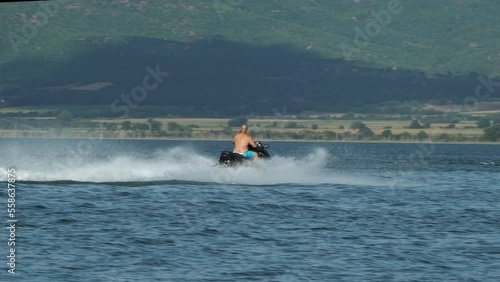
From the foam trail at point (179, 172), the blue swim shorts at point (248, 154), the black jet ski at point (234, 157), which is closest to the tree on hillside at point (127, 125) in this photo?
the foam trail at point (179, 172)

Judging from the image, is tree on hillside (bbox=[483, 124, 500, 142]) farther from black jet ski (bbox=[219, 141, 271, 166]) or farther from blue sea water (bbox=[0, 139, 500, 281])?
black jet ski (bbox=[219, 141, 271, 166])

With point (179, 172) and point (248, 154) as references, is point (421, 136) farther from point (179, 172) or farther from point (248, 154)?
point (248, 154)

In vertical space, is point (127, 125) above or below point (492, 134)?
above

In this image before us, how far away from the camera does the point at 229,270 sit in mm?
23938

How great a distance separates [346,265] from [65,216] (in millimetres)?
10075

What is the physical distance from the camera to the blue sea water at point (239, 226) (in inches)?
953

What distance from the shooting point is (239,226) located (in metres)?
30.8

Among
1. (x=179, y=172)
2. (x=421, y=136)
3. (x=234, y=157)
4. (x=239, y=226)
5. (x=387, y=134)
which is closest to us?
(x=239, y=226)

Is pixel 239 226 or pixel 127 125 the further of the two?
pixel 127 125

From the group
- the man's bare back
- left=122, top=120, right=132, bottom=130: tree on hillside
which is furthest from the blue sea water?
left=122, top=120, right=132, bottom=130: tree on hillside

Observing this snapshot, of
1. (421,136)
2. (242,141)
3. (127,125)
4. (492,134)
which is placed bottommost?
(242,141)

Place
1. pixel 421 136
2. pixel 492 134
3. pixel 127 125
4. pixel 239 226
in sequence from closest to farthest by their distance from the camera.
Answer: pixel 239 226
pixel 492 134
pixel 421 136
pixel 127 125

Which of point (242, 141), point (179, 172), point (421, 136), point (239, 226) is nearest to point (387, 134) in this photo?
point (421, 136)

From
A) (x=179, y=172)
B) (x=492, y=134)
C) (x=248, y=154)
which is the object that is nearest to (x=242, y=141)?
(x=248, y=154)
